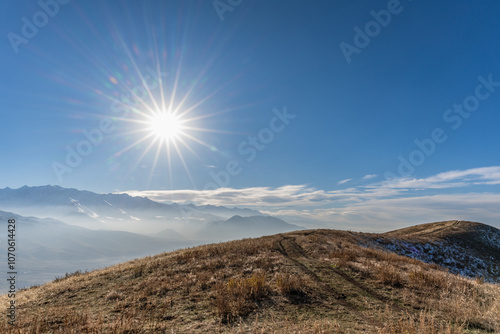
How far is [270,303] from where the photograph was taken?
9.57 m

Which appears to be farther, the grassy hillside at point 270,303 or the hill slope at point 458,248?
the hill slope at point 458,248

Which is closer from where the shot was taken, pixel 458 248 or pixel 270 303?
pixel 270 303

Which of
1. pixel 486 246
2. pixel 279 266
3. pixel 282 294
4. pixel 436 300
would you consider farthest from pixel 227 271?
pixel 486 246

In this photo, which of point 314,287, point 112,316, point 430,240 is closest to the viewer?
point 112,316

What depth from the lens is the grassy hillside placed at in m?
7.49

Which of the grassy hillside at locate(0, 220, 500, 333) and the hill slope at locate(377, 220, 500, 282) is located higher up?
the grassy hillside at locate(0, 220, 500, 333)

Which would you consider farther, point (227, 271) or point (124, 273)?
point (124, 273)

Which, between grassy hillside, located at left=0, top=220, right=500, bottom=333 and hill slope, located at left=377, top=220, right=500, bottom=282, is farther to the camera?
hill slope, located at left=377, top=220, right=500, bottom=282

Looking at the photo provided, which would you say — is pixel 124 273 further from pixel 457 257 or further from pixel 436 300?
pixel 457 257

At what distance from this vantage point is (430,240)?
46.6 metres

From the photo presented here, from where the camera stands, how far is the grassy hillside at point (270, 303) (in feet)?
24.6

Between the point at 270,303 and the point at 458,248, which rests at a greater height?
the point at 270,303

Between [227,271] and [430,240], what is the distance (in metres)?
51.0

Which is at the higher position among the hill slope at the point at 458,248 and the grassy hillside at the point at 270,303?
the grassy hillside at the point at 270,303
